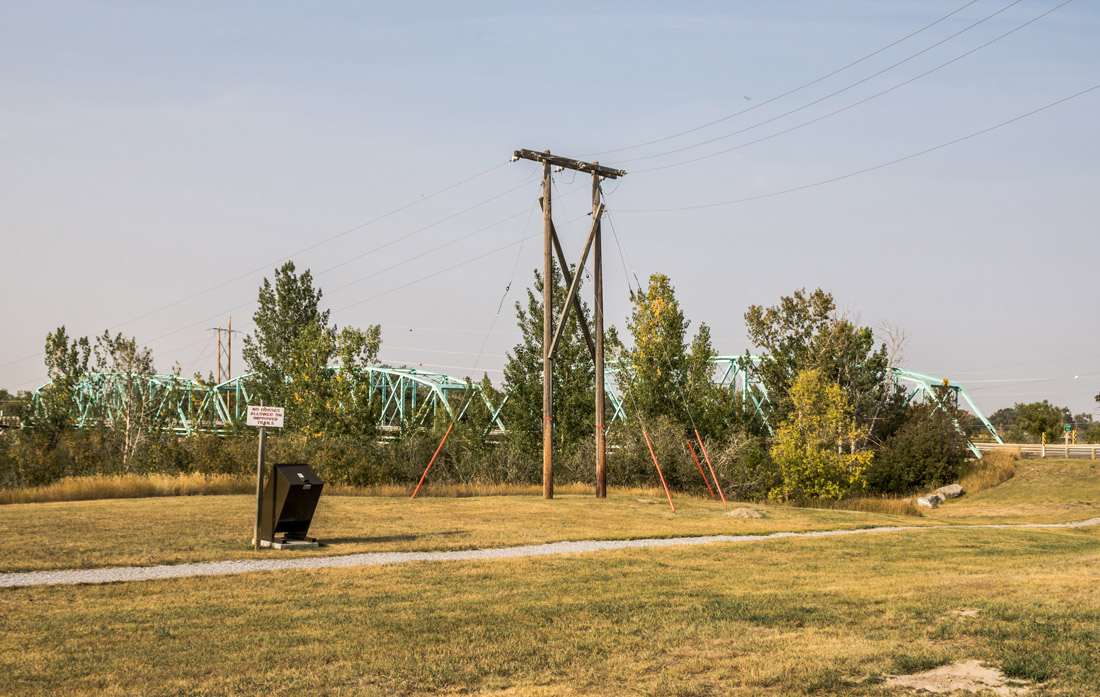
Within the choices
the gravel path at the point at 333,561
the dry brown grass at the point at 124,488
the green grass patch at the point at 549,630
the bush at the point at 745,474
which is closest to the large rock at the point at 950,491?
the bush at the point at 745,474

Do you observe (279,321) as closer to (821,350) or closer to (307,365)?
(307,365)

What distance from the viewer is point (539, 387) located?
45.6 meters

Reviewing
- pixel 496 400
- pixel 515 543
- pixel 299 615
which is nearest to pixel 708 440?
pixel 496 400

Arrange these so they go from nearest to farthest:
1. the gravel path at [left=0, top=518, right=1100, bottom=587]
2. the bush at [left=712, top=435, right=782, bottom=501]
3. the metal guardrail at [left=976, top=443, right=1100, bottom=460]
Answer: the gravel path at [left=0, top=518, right=1100, bottom=587], the bush at [left=712, top=435, right=782, bottom=501], the metal guardrail at [left=976, top=443, right=1100, bottom=460]

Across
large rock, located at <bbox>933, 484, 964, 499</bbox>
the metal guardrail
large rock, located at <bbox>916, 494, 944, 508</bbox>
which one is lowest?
large rock, located at <bbox>916, 494, 944, 508</bbox>

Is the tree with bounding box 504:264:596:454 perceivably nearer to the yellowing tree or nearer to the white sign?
the yellowing tree

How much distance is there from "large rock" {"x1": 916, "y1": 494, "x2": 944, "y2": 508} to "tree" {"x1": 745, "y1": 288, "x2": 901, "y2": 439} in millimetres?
7441

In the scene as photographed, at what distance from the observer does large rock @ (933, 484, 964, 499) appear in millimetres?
45812

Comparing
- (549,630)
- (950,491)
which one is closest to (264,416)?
(549,630)

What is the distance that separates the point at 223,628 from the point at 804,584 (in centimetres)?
734

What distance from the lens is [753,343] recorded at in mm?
53000

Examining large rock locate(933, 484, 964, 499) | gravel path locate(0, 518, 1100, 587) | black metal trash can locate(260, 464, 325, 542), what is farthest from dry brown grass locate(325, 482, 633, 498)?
large rock locate(933, 484, 964, 499)

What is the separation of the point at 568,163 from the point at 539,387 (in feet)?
63.3

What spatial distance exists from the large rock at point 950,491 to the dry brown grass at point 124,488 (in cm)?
3344
